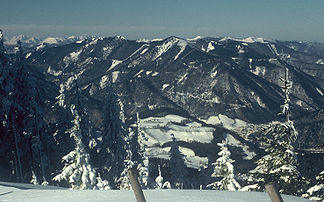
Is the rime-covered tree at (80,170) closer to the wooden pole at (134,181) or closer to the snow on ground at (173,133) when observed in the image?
the wooden pole at (134,181)

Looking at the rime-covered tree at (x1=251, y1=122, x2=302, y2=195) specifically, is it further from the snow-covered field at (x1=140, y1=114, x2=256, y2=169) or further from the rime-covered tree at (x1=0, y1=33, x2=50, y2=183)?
the snow-covered field at (x1=140, y1=114, x2=256, y2=169)

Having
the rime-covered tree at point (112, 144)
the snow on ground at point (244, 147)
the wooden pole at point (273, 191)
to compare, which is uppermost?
the wooden pole at point (273, 191)

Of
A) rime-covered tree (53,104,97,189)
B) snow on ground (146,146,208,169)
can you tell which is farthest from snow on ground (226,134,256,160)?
rime-covered tree (53,104,97,189)

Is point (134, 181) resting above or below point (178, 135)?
above

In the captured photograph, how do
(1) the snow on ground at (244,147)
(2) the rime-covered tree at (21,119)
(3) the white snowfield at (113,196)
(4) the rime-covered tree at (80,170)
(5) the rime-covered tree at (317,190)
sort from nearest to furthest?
(3) the white snowfield at (113,196) < (5) the rime-covered tree at (317,190) < (4) the rime-covered tree at (80,170) < (2) the rime-covered tree at (21,119) < (1) the snow on ground at (244,147)

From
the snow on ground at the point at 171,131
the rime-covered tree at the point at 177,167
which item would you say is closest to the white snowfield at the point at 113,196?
the rime-covered tree at the point at 177,167

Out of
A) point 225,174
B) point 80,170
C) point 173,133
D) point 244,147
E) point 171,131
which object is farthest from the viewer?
point 171,131

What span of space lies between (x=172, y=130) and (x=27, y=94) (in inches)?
5186

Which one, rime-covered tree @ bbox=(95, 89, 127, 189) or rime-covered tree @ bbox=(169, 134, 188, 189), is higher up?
rime-covered tree @ bbox=(95, 89, 127, 189)

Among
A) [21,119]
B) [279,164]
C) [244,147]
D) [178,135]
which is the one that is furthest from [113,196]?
[244,147]

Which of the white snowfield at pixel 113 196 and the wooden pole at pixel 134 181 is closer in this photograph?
the wooden pole at pixel 134 181

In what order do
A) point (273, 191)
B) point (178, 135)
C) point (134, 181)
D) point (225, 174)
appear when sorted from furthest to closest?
point (178, 135) → point (225, 174) → point (134, 181) → point (273, 191)

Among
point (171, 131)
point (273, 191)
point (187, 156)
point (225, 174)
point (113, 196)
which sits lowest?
point (187, 156)

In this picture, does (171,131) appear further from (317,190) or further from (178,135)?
(317,190)
